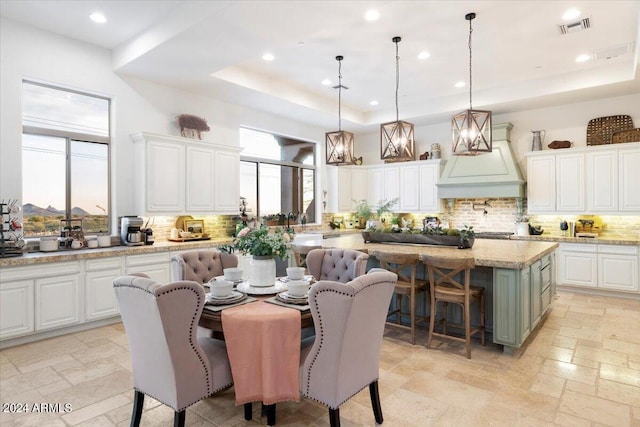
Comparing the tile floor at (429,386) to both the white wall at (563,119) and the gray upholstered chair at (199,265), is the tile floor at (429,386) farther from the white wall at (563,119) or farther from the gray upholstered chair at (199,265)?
the white wall at (563,119)

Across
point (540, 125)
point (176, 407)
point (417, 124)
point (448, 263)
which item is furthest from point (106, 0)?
point (540, 125)

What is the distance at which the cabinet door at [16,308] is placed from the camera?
3.67m

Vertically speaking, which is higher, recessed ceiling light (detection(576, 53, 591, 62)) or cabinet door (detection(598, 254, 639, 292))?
recessed ceiling light (detection(576, 53, 591, 62))

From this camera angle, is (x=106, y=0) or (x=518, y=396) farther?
(x=106, y=0)

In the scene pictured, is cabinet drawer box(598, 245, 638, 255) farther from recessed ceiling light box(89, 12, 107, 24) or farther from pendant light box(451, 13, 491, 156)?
recessed ceiling light box(89, 12, 107, 24)

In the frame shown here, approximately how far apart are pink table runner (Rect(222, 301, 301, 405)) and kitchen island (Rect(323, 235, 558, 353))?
6.11ft

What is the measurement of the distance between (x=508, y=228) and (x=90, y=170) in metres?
7.01

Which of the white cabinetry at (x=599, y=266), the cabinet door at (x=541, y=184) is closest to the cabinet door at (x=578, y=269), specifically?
the white cabinetry at (x=599, y=266)

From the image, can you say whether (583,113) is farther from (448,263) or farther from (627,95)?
(448,263)

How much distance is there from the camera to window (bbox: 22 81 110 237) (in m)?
4.36

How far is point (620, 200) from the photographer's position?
5762 mm

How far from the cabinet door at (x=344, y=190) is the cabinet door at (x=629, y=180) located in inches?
191

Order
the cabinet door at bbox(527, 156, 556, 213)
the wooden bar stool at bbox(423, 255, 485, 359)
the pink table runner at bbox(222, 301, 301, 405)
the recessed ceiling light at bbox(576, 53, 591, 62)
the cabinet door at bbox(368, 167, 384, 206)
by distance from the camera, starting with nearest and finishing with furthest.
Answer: the pink table runner at bbox(222, 301, 301, 405) → the wooden bar stool at bbox(423, 255, 485, 359) → the recessed ceiling light at bbox(576, 53, 591, 62) → the cabinet door at bbox(527, 156, 556, 213) → the cabinet door at bbox(368, 167, 384, 206)

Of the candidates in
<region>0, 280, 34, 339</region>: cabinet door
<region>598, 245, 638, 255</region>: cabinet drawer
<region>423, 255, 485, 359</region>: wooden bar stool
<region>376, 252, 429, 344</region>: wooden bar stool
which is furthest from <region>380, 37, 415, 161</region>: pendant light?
<region>0, 280, 34, 339</region>: cabinet door
